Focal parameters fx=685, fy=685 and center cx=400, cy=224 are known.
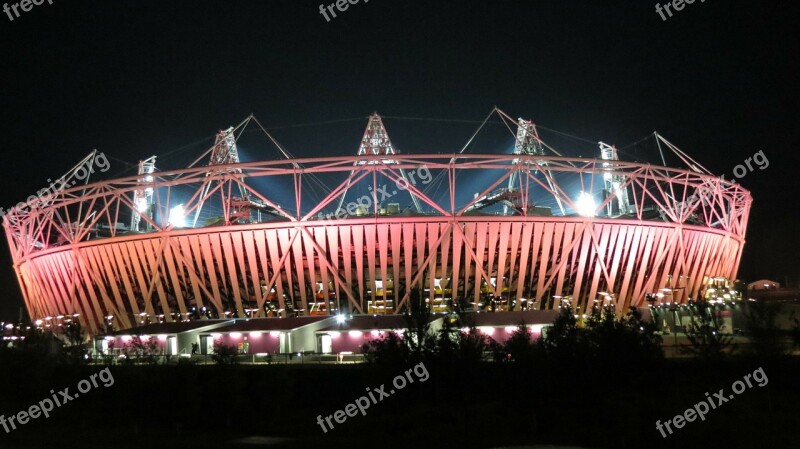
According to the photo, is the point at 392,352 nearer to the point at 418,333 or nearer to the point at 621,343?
the point at 418,333

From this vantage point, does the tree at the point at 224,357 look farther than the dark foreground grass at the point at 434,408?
Yes

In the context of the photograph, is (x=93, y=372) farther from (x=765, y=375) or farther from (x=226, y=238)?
(x=765, y=375)

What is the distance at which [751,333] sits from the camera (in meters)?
23.6

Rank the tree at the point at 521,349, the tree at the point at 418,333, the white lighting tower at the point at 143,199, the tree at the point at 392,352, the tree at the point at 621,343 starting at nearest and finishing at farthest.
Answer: the tree at the point at 621,343
the tree at the point at 521,349
the tree at the point at 418,333
the tree at the point at 392,352
the white lighting tower at the point at 143,199

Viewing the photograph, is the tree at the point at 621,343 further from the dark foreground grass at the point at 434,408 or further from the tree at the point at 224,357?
the tree at the point at 224,357

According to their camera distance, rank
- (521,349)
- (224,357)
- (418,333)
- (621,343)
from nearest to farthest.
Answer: (621,343) < (521,349) < (418,333) < (224,357)

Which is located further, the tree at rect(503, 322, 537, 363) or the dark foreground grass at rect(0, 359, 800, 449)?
the tree at rect(503, 322, 537, 363)

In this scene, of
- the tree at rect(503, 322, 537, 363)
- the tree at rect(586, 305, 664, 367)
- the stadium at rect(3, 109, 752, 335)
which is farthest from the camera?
the stadium at rect(3, 109, 752, 335)

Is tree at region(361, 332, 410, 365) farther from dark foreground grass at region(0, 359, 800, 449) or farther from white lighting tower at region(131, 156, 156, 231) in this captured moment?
white lighting tower at region(131, 156, 156, 231)

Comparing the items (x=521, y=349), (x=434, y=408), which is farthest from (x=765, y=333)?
(x=434, y=408)

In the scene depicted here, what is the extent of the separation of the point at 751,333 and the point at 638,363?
482cm

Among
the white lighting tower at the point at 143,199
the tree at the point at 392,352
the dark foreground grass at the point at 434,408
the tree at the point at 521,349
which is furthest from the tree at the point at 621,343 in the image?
the white lighting tower at the point at 143,199

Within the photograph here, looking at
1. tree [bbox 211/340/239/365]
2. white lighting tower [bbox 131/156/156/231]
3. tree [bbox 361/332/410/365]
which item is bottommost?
tree [bbox 211/340/239/365]

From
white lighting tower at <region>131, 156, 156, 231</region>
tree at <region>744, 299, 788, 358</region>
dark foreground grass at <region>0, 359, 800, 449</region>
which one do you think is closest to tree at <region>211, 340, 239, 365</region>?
dark foreground grass at <region>0, 359, 800, 449</region>
